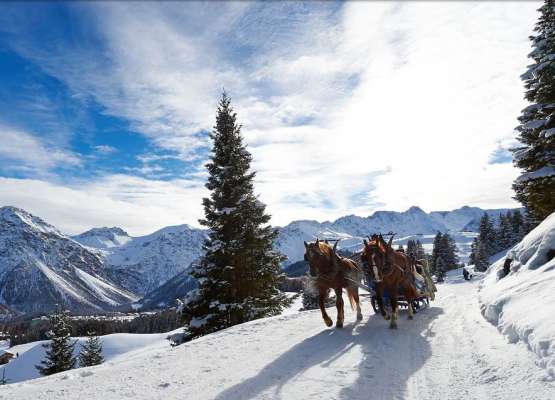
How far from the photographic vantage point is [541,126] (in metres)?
18.3

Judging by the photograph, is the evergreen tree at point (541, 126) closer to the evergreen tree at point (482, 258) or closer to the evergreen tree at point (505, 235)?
the evergreen tree at point (482, 258)

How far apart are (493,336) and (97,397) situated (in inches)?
290

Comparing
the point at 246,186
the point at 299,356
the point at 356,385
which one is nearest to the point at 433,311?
the point at 299,356

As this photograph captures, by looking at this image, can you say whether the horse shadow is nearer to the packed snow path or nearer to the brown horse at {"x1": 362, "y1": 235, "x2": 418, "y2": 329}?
the packed snow path

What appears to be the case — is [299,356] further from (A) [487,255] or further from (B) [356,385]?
(A) [487,255]

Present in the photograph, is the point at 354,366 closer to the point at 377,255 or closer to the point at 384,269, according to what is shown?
the point at 384,269

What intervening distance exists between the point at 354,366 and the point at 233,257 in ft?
34.7

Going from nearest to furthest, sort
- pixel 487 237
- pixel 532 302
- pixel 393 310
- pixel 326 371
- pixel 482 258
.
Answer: pixel 326 371
pixel 532 302
pixel 393 310
pixel 482 258
pixel 487 237

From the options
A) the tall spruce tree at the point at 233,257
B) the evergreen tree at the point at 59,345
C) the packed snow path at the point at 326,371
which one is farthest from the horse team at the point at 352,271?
the evergreen tree at the point at 59,345

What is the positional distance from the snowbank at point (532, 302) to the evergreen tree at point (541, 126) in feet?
22.4

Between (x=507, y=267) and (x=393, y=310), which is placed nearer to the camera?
(x=393, y=310)

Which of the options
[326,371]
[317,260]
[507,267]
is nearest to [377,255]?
[317,260]

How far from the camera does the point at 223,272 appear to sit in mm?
16703

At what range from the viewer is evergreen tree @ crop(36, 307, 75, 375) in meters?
39.2
